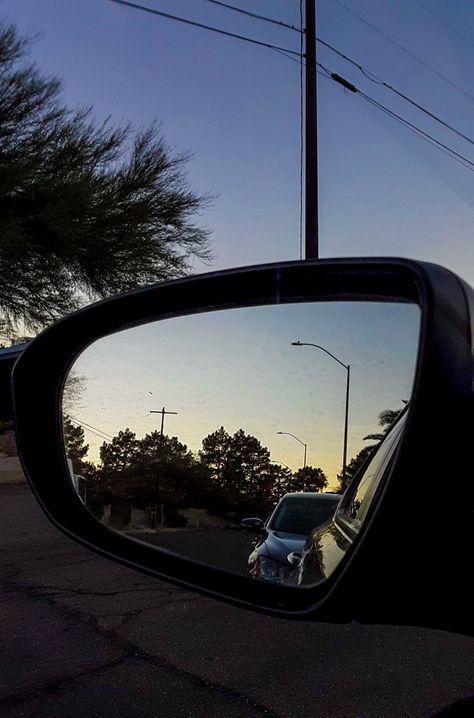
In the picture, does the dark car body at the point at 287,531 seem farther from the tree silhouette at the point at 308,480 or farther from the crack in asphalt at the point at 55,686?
the crack in asphalt at the point at 55,686

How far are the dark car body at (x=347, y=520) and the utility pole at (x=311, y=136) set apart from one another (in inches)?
532

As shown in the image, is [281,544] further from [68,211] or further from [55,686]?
[68,211]

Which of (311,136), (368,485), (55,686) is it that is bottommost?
(55,686)

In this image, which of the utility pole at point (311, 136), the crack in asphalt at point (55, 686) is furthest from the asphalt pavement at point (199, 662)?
the utility pole at point (311, 136)

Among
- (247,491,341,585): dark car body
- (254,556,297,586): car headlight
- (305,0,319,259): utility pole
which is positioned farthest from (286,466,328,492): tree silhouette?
(305,0,319,259): utility pole

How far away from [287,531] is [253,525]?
0.06m

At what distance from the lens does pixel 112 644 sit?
5.06 m

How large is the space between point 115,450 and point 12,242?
17848 mm

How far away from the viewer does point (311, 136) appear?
1571 cm

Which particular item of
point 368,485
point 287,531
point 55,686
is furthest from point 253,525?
point 55,686

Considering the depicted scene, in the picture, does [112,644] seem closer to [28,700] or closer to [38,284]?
[28,700]

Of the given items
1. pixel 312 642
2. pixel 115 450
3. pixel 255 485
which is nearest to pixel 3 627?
pixel 312 642

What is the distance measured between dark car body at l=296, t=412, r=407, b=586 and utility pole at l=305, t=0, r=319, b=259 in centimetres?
1352

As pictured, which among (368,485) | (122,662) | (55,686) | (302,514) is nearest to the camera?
(368,485)
